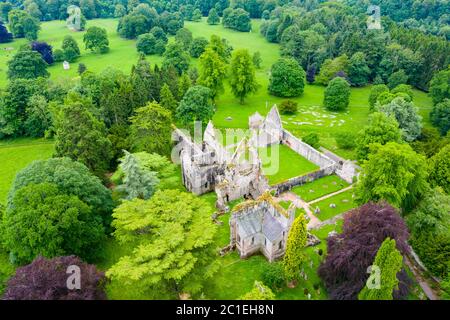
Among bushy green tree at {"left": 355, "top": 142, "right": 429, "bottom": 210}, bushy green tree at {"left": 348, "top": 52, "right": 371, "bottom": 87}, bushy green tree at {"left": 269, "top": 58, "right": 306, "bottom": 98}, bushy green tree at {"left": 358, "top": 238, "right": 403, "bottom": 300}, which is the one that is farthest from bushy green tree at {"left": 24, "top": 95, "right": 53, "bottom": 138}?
bushy green tree at {"left": 348, "top": 52, "right": 371, "bottom": 87}

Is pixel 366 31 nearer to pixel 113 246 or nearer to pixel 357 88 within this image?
pixel 357 88

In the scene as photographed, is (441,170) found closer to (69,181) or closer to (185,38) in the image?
(69,181)

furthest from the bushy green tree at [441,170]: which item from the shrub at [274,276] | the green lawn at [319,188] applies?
the shrub at [274,276]

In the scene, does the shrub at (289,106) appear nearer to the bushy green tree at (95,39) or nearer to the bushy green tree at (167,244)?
the bushy green tree at (167,244)

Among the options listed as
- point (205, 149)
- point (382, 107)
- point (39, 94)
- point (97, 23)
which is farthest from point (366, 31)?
point (97, 23)

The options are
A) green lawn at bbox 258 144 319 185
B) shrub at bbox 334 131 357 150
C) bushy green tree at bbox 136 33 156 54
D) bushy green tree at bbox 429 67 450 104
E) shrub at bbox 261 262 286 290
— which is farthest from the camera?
bushy green tree at bbox 136 33 156 54

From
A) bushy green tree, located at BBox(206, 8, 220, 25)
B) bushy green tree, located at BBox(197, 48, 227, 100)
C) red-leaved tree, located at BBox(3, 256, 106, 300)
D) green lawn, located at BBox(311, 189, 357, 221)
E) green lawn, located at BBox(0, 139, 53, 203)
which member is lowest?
green lawn, located at BBox(311, 189, 357, 221)

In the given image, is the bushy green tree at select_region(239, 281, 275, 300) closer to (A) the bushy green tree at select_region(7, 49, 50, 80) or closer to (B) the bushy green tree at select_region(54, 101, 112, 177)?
(B) the bushy green tree at select_region(54, 101, 112, 177)

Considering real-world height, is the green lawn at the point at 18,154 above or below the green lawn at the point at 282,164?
above
